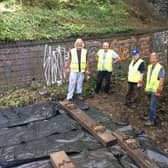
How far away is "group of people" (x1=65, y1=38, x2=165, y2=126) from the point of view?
765 centimetres

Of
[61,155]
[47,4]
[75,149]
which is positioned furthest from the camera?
[47,4]

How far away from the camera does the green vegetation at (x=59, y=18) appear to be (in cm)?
1017

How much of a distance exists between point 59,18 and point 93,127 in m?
7.65

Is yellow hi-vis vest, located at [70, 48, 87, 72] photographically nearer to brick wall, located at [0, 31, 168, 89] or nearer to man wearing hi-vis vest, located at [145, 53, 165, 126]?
brick wall, located at [0, 31, 168, 89]

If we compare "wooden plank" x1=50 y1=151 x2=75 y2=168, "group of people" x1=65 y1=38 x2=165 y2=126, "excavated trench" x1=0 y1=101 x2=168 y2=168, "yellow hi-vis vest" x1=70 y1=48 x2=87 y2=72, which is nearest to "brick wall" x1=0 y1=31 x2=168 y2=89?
"group of people" x1=65 y1=38 x2=165 y2=126

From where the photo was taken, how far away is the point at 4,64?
31.2 ft

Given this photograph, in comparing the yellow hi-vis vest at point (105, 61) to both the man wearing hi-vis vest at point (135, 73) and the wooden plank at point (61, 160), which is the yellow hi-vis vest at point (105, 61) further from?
the wooden plank at point (61, 160)

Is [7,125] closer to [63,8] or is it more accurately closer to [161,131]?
[161,131]

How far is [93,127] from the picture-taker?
4688mm

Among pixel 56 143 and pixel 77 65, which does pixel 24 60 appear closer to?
pixel 77 65

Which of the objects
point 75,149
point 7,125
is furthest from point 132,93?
point 75,149

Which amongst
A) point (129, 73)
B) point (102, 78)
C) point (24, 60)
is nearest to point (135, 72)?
point (129, 73)

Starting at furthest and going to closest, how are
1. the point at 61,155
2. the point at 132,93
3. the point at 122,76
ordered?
the point at 122,76 < the point at 132,93 < the point at 61,155

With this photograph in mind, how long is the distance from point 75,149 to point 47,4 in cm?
948
